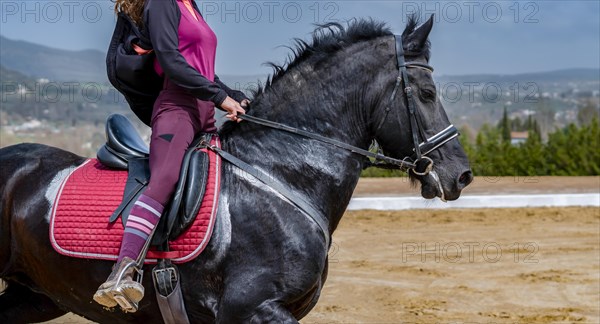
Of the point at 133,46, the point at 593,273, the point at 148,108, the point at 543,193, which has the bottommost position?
the point at 543,193

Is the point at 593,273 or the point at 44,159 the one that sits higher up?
the point at 44,159

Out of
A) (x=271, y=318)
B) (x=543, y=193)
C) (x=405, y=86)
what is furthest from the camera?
(x=543, y=193)

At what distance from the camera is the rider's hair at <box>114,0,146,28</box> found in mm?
3615

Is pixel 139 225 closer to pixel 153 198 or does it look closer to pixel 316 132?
pixel 153 198

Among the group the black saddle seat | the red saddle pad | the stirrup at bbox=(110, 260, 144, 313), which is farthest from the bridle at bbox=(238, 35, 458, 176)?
the stirrup at bbox=(110, 260, 144, 313)

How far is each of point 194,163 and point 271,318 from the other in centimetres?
83

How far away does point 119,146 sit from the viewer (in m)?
3.79

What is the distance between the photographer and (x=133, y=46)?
365 cm

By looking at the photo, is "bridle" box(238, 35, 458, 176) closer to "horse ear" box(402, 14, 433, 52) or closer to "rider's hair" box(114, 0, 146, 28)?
"horse ear" box(402, 14, 433, 52)

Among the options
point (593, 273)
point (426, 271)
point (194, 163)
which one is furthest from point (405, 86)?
point (593, 273)

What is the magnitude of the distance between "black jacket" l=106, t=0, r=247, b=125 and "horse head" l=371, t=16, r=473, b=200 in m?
0.81

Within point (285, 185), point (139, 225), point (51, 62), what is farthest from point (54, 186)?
point (51, 62)

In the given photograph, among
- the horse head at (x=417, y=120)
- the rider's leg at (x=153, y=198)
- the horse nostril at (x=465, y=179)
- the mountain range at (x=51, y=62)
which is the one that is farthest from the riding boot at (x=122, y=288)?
the mountain range at (x=51, y=62)

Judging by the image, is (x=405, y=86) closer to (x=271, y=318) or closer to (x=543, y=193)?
(x=271, y=318)
